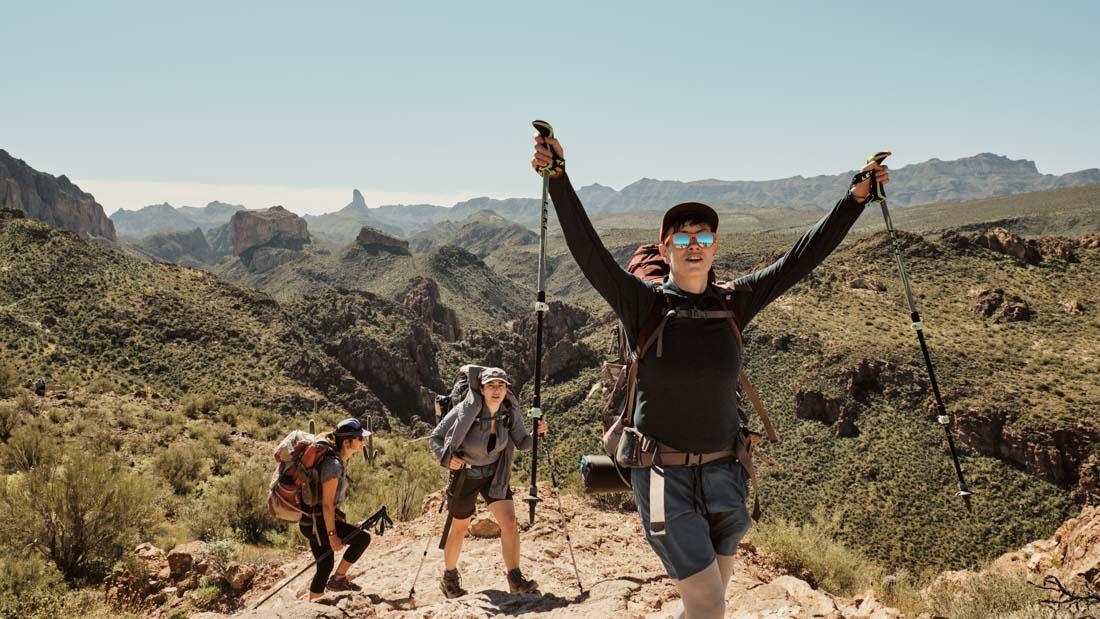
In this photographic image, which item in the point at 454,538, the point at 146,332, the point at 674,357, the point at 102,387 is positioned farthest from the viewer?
the point at 146,332

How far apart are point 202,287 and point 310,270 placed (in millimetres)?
74970

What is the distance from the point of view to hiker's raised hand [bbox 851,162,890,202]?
10.3ft

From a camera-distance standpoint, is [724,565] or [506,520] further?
[506,520]

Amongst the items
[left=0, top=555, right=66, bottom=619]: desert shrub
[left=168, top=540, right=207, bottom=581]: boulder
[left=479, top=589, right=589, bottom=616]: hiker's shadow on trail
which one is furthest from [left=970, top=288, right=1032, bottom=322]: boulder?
[left=0, top=555, right=66, bottom=619]: desert shrub

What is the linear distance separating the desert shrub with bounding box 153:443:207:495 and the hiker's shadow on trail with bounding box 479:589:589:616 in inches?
404

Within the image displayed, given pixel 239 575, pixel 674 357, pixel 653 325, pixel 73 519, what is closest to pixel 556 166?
pixel 653 325

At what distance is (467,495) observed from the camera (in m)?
5.47

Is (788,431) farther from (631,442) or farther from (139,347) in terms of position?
(139,347)

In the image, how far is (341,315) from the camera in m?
58.9

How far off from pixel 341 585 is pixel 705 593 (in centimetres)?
456

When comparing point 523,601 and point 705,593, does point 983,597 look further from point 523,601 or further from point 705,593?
point 705,593

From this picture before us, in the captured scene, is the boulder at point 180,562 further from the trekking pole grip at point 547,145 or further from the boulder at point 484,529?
the trekking pole grip at point 547,145

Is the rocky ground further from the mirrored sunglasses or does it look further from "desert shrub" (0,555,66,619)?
the mirrored sunglasses

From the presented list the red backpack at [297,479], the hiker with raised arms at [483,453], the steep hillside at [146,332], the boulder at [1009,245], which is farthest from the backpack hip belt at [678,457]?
the boulder at [1009,245]
